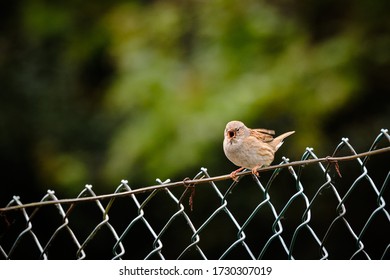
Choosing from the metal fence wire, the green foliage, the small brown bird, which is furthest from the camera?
the metal fence wire

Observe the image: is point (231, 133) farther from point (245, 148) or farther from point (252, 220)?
point (252, 220)

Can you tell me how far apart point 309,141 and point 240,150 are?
5.56 ft

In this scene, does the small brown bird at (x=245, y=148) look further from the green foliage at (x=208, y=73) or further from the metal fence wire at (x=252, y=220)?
the metal fence wire at (x=252, y=220)

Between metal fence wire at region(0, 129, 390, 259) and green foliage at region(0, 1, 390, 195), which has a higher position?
green foliage at region(0, 1, 390, 195)

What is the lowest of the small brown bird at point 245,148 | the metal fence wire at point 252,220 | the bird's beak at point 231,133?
the metal fence wire at point 252,220

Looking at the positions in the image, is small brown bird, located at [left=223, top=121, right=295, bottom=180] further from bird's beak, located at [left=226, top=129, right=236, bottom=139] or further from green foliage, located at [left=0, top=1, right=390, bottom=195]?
green foliage, located at [left=0, top=1, right=390, bottom=195]

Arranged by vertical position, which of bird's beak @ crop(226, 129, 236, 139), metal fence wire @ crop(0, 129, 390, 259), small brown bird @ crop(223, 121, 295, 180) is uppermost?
bird's beak @ crop(226, 129, 236, 139)

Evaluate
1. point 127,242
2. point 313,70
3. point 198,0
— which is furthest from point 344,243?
point 198,0

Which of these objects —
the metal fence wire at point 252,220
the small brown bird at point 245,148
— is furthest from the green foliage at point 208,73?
the small brown bird at point 245,148

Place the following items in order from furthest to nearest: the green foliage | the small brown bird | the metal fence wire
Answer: the metal fence wire
the green foliage
the small brown bird

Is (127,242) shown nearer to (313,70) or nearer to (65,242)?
(65,242)

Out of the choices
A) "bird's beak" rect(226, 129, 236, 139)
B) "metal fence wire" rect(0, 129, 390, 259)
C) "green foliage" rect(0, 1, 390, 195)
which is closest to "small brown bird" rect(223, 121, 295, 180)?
"bird's beak" rect(226, 129, 236, 139)

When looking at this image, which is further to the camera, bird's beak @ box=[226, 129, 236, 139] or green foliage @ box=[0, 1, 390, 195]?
green foliage @ box=[0, 1, 390, 195]

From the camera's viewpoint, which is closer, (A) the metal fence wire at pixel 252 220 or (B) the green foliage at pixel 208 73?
(B) the green foliage at pixel 208 73
